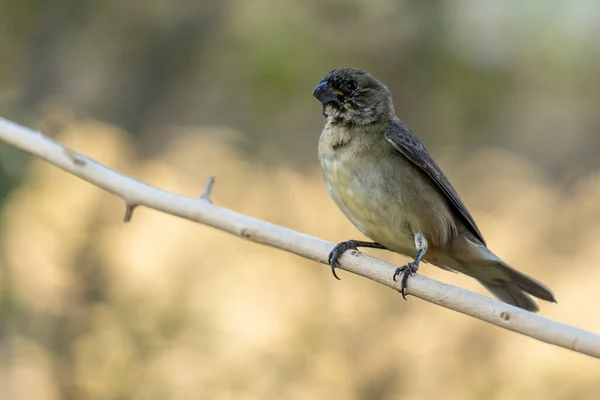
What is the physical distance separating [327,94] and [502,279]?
3.62 feet

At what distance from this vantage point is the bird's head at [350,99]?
315cm

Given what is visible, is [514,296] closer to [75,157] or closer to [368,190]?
[368,190]

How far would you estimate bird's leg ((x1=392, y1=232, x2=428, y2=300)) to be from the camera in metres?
2.58

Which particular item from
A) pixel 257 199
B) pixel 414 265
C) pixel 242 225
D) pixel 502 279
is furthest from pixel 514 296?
pixel 257 199

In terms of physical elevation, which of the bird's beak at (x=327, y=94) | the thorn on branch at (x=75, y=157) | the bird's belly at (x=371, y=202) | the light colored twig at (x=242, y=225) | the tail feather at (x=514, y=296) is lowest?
the light colored twig at (x=242, y=225)

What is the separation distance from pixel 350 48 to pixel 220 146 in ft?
4.33

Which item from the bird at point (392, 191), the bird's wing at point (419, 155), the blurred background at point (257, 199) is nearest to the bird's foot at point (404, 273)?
the bird at point (392, 191)

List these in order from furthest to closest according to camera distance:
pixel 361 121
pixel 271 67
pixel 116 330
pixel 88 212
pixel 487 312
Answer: pixel 271 67
pixel 88 212
pixel 116 330
pixel 361 121
pixel 487 312

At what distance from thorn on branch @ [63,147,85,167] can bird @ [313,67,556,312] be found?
1.00 m

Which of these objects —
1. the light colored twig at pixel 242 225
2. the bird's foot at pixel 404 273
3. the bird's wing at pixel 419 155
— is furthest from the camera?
the bird's wing at pixel 419 155

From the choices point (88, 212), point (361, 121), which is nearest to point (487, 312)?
point (361, 121)

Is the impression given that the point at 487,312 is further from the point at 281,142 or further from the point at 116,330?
the point at 281,142

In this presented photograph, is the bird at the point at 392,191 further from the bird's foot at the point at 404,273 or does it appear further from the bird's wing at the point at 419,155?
the bird's foot at the point at 404,273

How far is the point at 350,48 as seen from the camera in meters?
5.68
